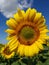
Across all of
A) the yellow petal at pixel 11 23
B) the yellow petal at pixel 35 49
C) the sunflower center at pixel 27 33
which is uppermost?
the yellow petal at pixel 11 23

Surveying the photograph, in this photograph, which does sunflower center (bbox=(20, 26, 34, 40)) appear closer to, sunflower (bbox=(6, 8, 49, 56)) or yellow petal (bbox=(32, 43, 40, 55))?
sunflower (bbox=(6, 8, 49, 56))

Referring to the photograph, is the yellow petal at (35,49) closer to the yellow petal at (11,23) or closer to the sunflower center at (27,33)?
the sunflower center at (27,33)

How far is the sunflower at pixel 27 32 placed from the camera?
4.49 metres

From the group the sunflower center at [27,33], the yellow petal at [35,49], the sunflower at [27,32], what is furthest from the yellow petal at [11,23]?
the yellow petal at [35,49]

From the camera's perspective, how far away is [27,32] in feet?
15.1

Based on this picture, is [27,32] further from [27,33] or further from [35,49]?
[35,49]

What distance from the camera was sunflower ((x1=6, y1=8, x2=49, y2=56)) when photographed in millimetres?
4488

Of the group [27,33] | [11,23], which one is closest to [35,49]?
[27,33]

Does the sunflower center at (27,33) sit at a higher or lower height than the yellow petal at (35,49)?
higher

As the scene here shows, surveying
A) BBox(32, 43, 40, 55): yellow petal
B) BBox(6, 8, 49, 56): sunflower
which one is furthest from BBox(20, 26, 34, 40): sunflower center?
BBox(32, 43, 40, 55): yellow petal

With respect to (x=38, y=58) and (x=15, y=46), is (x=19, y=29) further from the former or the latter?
(x=38, y=58)

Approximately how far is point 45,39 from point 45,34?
3.9 inches

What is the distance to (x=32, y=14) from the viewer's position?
179 inches

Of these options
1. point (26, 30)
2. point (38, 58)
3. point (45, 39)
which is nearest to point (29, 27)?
point (26, 30)
